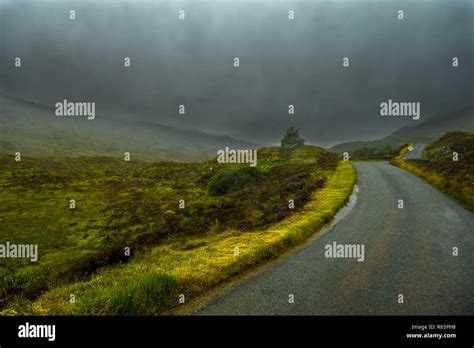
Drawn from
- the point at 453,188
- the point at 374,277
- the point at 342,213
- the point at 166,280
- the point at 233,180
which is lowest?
the point at 374,277

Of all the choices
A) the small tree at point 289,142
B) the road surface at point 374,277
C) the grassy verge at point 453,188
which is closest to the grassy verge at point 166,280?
the road surface at point 374,277

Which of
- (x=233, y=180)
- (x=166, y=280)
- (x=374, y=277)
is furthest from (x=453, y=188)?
(x=233, y=180)

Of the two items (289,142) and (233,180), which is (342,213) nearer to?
(233,180)

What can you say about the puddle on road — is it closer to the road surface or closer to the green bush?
the road surface

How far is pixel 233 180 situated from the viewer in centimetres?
3250

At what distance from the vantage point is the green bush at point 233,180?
103 feet

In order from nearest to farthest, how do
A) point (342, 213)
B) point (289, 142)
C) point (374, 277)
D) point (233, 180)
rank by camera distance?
point (374, 277) < point (342, 213) < point (233, 180) < point (289, 142)

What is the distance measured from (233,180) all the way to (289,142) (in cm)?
2710

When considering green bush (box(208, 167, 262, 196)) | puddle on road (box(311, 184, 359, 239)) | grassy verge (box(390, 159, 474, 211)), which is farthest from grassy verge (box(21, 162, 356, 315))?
green bush (box(208, 167, 262, 196))

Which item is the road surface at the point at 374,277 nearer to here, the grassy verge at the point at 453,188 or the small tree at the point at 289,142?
the grassy verge at the point at 453,188
